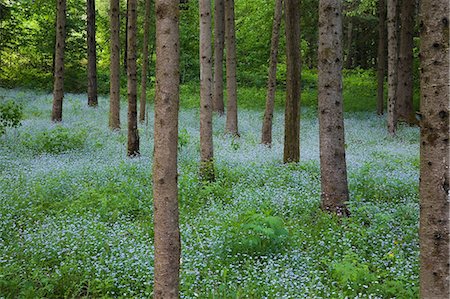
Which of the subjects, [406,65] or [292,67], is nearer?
[292,67]

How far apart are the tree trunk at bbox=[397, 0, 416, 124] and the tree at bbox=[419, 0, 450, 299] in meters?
19.9

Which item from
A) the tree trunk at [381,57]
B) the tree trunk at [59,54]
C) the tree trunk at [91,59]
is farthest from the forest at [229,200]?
the tree trunk at [91,59]

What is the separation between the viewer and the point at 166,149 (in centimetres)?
366

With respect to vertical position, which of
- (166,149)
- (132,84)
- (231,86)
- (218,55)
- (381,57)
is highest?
(381,57)

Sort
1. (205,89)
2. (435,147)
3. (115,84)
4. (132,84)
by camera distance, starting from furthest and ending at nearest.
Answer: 1. (115,84)
2. (132,84)
3. (205,89)
4. (435,147)

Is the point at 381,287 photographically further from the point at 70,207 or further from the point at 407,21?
the point at 407,21

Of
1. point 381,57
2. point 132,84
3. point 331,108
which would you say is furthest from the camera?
point 381,57

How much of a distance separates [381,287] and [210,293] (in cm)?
211

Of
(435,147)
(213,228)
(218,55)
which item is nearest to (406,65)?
(218,55)

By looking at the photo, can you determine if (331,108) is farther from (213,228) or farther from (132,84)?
(132,84)

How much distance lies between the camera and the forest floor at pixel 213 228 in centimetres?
565

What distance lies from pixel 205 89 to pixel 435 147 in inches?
299

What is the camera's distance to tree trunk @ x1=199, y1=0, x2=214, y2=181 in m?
10.2

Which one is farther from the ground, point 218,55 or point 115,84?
point 218,55
